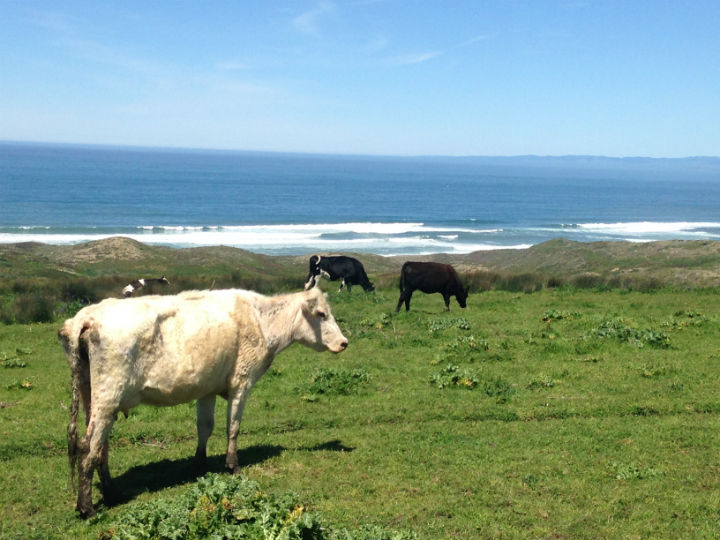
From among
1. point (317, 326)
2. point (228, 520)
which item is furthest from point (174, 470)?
point (228, 520)

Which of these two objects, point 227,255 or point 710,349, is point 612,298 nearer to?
point 710,349

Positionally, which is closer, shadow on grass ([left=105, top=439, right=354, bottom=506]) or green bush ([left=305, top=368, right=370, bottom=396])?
shadow on grass ([left=105, top=439, right=354, bottom=506])

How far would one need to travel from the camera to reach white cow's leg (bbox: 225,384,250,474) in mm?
9281

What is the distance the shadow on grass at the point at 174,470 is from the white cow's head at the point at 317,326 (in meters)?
1.70

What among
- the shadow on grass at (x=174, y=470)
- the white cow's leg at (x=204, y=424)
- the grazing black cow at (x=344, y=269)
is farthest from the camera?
the grazing black cow at (x=344, y=269)

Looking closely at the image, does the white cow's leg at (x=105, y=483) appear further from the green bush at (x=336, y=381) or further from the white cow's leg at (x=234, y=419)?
the green bush at (x=336, y=381)

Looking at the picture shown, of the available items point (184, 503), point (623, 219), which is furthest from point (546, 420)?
point (623, 219)

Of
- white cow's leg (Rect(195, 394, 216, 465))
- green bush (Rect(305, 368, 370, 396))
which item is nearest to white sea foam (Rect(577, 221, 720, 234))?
green bush (Rect(305, 368, 370, 396))

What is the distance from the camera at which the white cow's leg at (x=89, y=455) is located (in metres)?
7.88

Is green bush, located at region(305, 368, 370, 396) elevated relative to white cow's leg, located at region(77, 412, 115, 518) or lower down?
lower down

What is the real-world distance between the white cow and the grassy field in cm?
90

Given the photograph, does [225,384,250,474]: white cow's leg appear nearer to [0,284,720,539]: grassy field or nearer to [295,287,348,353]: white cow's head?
[0,284,720,539]: grassy field

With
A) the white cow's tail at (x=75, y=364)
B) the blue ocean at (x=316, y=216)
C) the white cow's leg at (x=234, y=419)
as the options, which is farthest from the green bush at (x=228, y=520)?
the blue ocean at (x=316, y=216)

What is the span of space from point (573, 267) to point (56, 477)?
150ft
